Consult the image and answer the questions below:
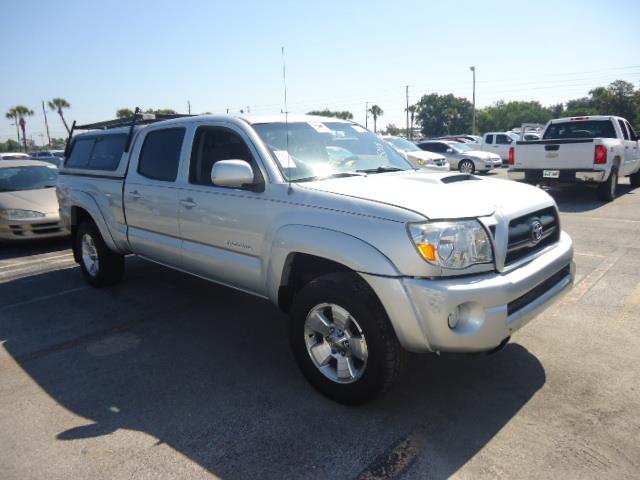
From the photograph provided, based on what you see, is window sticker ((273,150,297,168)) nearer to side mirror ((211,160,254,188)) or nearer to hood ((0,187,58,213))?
side mirror ((211,160,254,188))

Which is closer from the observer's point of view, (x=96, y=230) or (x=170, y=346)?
(x=170, y=346)

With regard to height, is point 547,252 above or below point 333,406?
above

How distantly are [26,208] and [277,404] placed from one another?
717 cm

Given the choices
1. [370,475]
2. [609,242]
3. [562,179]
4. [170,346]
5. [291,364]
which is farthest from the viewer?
[562,179]

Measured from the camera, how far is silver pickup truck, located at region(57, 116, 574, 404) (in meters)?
2.70

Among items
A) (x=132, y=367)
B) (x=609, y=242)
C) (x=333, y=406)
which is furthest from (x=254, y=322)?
(x=609, y=242)

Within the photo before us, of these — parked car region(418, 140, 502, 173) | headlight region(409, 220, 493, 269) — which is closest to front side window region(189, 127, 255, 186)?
headlight region(409, 220, 493, 269)

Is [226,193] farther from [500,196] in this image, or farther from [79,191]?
[79,191]

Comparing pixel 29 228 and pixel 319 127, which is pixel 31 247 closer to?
pixel 29 228

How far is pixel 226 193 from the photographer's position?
3.81 m

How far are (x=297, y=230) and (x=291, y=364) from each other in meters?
1.14

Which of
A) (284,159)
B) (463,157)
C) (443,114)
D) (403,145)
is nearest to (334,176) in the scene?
(284,159)

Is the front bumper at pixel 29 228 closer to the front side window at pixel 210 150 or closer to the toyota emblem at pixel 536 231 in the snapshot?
the front side window at pixel 210 150

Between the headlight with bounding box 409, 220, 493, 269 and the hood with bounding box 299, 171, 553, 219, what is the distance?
0.06 meters
